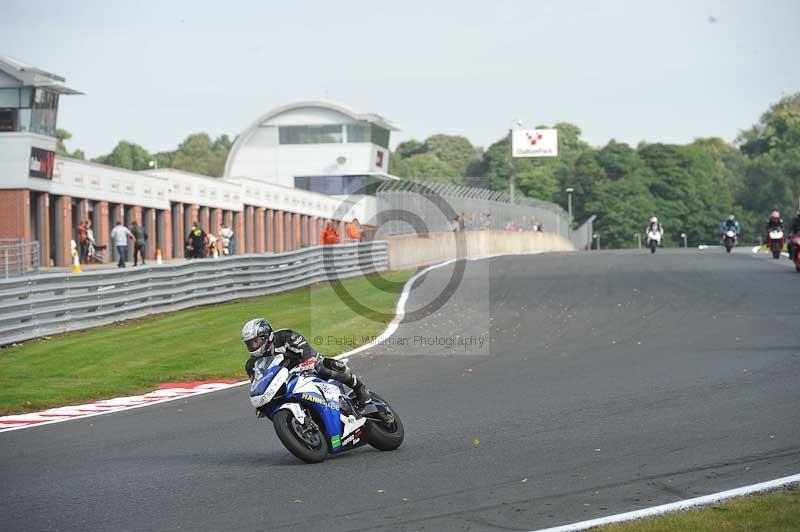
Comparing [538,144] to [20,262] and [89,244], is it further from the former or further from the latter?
[20,262]

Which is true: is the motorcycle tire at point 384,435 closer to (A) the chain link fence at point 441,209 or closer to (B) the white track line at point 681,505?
(B) the white track line at point 681,505

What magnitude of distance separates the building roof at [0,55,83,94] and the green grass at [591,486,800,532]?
3704 centimetres

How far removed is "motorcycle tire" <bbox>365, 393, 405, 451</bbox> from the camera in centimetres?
926

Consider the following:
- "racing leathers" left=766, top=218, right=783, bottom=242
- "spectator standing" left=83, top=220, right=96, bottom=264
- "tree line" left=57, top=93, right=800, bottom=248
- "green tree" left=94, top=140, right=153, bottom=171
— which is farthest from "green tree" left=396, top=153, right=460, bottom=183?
"racing leathers" left=766, top=218, right=783, bottom=242

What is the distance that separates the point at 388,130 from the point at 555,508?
3664 inches

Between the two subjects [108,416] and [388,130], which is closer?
[108,416]

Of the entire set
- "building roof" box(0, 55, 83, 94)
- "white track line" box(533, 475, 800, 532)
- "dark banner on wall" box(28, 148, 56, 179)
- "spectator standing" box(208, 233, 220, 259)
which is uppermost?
"building roof" box(0, 55, 83, 94)

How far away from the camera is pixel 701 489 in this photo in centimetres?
734

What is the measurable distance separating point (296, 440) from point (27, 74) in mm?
34408

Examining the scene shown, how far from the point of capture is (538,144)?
4326 inches

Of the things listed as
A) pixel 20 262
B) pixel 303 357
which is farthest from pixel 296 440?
pixel 20 262

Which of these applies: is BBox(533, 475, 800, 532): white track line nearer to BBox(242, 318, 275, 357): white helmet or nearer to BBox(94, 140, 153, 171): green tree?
BBox(242, 318, 275, 357): white helmet

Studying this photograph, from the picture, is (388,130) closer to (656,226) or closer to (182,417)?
(656,226)

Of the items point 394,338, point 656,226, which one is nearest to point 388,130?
point 656,226
